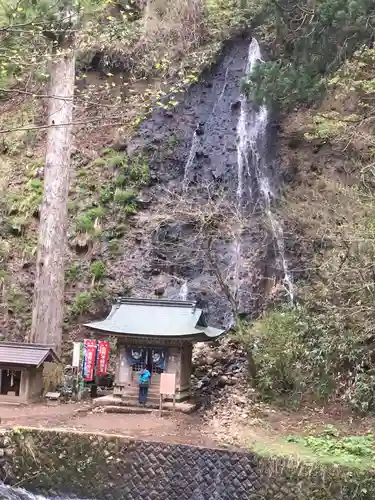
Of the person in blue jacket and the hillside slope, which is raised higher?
the hillside slope

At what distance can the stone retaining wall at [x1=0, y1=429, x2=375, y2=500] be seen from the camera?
262 inches

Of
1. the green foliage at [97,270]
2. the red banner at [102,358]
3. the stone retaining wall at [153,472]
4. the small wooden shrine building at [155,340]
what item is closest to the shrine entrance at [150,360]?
the small wooden shrine building at [155,340]

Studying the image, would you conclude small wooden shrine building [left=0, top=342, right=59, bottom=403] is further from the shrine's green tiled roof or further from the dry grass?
the dry grass

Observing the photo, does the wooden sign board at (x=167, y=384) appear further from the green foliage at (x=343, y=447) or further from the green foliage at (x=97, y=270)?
the green foliage at (x=97, y=270)

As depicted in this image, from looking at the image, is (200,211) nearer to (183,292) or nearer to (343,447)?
(183,292)

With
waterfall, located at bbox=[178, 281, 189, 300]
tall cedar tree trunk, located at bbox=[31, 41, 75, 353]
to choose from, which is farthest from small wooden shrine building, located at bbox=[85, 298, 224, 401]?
waterfall, located at bbox=[178, 281, 189, 300]

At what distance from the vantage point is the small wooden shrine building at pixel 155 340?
9641 mm

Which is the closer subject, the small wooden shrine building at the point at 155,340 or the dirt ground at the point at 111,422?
the dirt ground at the point at 111,422

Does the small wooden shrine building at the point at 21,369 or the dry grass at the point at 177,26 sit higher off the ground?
the dry grass at the point at 177,26

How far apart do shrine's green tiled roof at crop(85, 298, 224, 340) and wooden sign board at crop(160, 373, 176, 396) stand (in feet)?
2.51

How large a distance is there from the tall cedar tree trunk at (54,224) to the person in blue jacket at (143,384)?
2.52m

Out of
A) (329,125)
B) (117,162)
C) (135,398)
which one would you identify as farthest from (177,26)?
(135,398)

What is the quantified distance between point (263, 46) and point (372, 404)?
518 inches

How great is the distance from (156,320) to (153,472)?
10.7 feet
